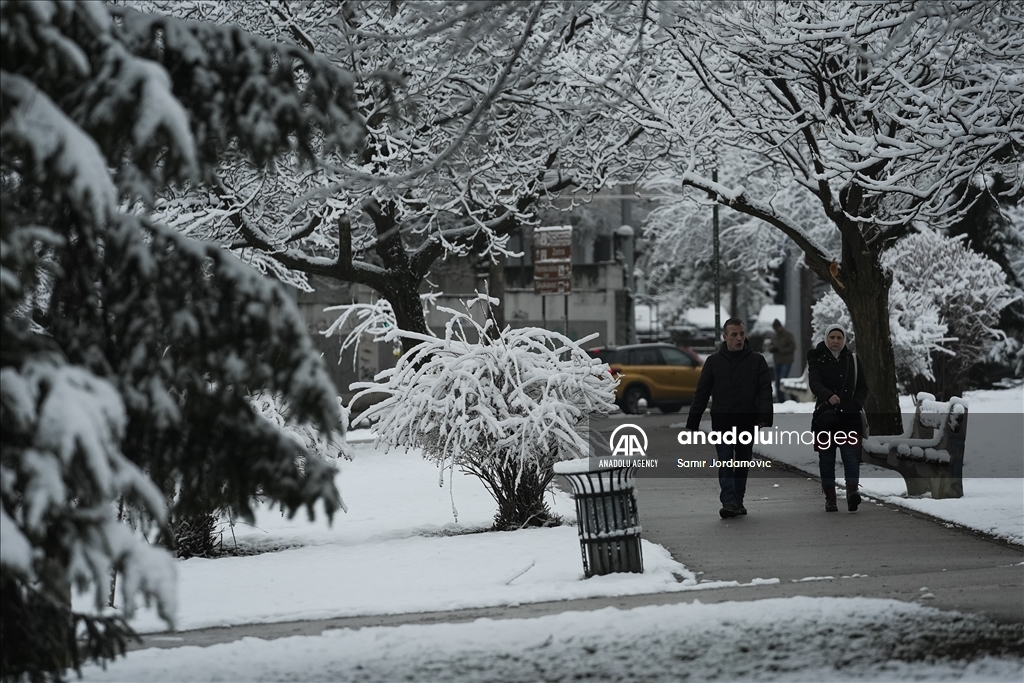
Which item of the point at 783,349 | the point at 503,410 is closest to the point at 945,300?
the point at 783,349

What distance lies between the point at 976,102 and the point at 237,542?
785cm

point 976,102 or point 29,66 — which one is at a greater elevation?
point 976,102

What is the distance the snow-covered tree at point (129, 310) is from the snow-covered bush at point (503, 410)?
616cm

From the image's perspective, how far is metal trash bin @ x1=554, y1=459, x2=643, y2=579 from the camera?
9.05 m

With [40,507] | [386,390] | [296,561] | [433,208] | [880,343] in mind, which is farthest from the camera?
[433,208]

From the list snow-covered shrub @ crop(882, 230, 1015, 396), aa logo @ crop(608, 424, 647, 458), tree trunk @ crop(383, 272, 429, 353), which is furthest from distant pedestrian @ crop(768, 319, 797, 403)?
tree trunk @ crop(383, 272, 429, 353)

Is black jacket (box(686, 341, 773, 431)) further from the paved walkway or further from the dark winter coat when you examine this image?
the dark winter coat

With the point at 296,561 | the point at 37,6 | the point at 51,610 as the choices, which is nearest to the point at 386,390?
the point at 296,561

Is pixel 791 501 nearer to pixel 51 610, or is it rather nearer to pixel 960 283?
pixel 51 610

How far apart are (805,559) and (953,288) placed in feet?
61.3

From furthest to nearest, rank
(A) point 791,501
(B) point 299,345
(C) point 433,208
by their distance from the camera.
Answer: (C) point 433,208 < (A) point 791,501 < (B) point 299,345

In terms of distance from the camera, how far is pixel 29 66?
14.4ft

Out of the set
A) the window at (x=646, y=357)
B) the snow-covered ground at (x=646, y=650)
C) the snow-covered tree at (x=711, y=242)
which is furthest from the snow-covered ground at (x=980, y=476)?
the snow-covered tree at (x=711, y=242)

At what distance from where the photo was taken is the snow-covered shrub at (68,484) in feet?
12.6
